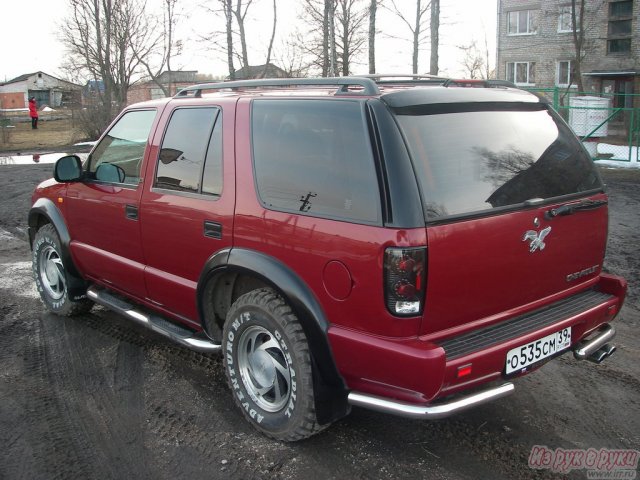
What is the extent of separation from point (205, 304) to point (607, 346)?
2.43 meters

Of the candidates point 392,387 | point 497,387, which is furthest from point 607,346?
point 392,387

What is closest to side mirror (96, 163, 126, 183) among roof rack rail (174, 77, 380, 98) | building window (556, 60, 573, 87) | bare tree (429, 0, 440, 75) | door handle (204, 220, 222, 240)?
roof rack rail (174, 77, 380, 98)

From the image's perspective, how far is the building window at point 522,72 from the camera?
36.5m

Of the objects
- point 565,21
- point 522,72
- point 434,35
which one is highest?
point 565,21

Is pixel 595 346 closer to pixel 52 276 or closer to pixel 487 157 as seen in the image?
pixel 487 157

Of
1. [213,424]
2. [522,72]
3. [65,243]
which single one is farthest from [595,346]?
[522,72]

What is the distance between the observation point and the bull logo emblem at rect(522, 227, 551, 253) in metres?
3.15

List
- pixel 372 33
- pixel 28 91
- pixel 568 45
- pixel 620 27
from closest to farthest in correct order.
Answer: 1. pixel 372 33
2. pixel 620 27
3. pixel 568 45
4. pixel 28 91

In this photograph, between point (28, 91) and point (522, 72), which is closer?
point (522, 72)

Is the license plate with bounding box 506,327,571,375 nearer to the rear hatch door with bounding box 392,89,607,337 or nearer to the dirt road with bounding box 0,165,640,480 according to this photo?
the rear hatch door with bounding box 392,89,607,337

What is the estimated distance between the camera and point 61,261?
5.27 m

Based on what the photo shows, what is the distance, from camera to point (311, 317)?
3074mm

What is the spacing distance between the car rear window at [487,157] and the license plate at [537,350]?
72 cm

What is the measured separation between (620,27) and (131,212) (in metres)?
34.5
